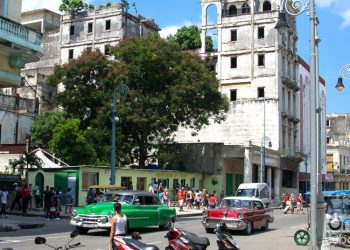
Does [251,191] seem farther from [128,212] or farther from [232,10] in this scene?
Result: [232,10]

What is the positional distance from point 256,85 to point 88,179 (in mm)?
30171

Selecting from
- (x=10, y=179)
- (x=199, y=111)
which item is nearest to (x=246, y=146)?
(x=199, y=111)

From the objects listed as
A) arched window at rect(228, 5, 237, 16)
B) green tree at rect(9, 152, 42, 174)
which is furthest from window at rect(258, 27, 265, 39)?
green tree at rect(9, 152, 42, 174)

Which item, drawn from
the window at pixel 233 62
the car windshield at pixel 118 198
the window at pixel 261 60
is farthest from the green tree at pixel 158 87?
the car windshield at pixel 118 198

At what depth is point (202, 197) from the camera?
137 feet

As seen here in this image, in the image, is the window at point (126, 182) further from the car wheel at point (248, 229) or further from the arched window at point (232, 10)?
the arched window at point (232, 10)

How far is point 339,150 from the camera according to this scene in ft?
279

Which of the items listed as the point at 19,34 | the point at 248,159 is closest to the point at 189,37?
the point at 248,159

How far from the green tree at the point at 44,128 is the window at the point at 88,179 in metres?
16.5

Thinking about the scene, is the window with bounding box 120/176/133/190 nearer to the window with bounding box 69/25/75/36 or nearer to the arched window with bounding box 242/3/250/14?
the arched window with bounding box 242/3/250/14

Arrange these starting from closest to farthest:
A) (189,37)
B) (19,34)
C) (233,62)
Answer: (19,34) → (233,62) → (189,37)

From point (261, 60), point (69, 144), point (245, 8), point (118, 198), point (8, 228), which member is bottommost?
point (8, 228)

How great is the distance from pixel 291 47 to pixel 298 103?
695 centimetres

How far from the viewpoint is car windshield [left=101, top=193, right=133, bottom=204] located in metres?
20.5
